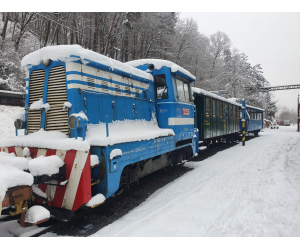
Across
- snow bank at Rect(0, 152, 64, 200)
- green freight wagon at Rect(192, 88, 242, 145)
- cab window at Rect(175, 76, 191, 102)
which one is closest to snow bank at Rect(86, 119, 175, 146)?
snow bank at Rect(0, 152, 64, 200)

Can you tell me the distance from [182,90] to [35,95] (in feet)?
12.9

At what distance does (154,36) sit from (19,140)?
18.6m

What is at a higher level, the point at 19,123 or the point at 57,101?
the point at 57,101

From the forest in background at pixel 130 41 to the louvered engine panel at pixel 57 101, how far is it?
9.42 metres

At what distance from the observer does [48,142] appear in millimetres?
3230

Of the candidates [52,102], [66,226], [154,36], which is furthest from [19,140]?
[154,36]

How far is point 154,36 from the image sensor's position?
19.9 m

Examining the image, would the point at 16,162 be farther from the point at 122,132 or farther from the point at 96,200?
the point at 122,132

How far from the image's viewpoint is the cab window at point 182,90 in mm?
6041

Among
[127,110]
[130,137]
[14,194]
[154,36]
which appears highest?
[154,36]

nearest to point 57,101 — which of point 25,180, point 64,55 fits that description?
point 64,55

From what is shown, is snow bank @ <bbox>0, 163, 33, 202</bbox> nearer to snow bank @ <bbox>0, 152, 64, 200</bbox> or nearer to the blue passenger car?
snow bank @ <bbox>0, 152, 64, 200</bbox>

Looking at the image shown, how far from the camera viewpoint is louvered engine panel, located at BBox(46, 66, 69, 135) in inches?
143

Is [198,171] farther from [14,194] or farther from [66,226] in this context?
[14,194]
